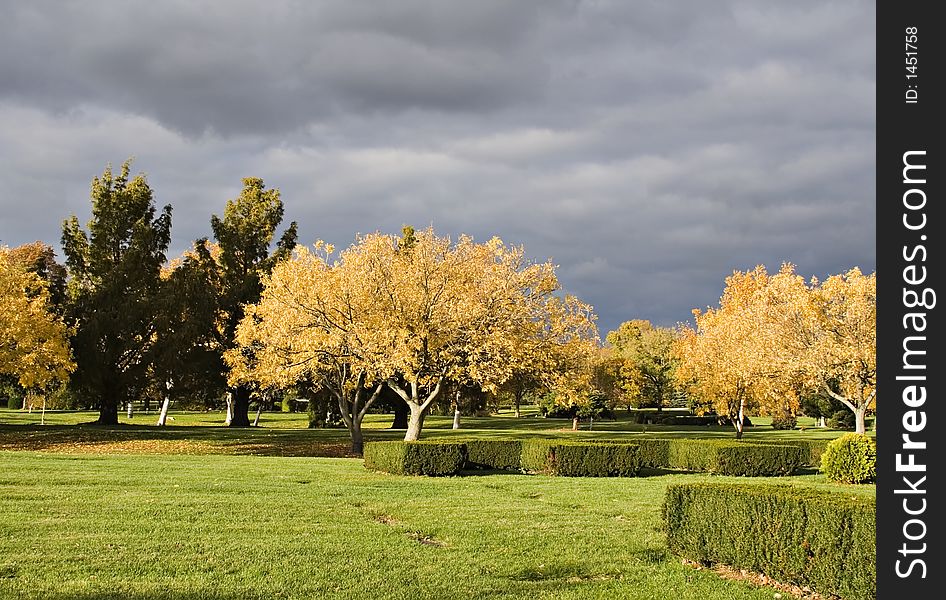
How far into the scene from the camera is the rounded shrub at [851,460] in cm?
1927

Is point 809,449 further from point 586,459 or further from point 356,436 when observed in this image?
point 356,436

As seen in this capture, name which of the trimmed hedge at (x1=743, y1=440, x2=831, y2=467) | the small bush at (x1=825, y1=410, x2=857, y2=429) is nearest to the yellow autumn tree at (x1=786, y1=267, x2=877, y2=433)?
the trimmed hedge at (x1=743, y1=440, x2=831, y2=467)

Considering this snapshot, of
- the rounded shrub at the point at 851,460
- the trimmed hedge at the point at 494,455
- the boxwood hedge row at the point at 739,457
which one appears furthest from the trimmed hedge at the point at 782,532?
the boxwood hedge row at the point at 739,457

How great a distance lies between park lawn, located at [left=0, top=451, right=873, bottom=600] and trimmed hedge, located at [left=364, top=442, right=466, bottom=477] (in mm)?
3066

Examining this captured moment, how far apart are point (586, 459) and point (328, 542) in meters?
12.2

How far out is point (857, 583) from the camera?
717 centimetres

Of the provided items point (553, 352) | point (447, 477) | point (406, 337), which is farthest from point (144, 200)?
point (447, 477)

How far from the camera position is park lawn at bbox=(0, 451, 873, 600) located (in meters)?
7.67

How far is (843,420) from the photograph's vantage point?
58906 millimetres

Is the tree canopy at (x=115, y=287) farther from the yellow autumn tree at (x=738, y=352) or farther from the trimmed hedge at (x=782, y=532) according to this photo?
the trimmed hedge at (x=782, y=532)

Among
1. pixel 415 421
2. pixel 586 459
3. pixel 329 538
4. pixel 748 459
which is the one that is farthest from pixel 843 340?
pixel 329 538
